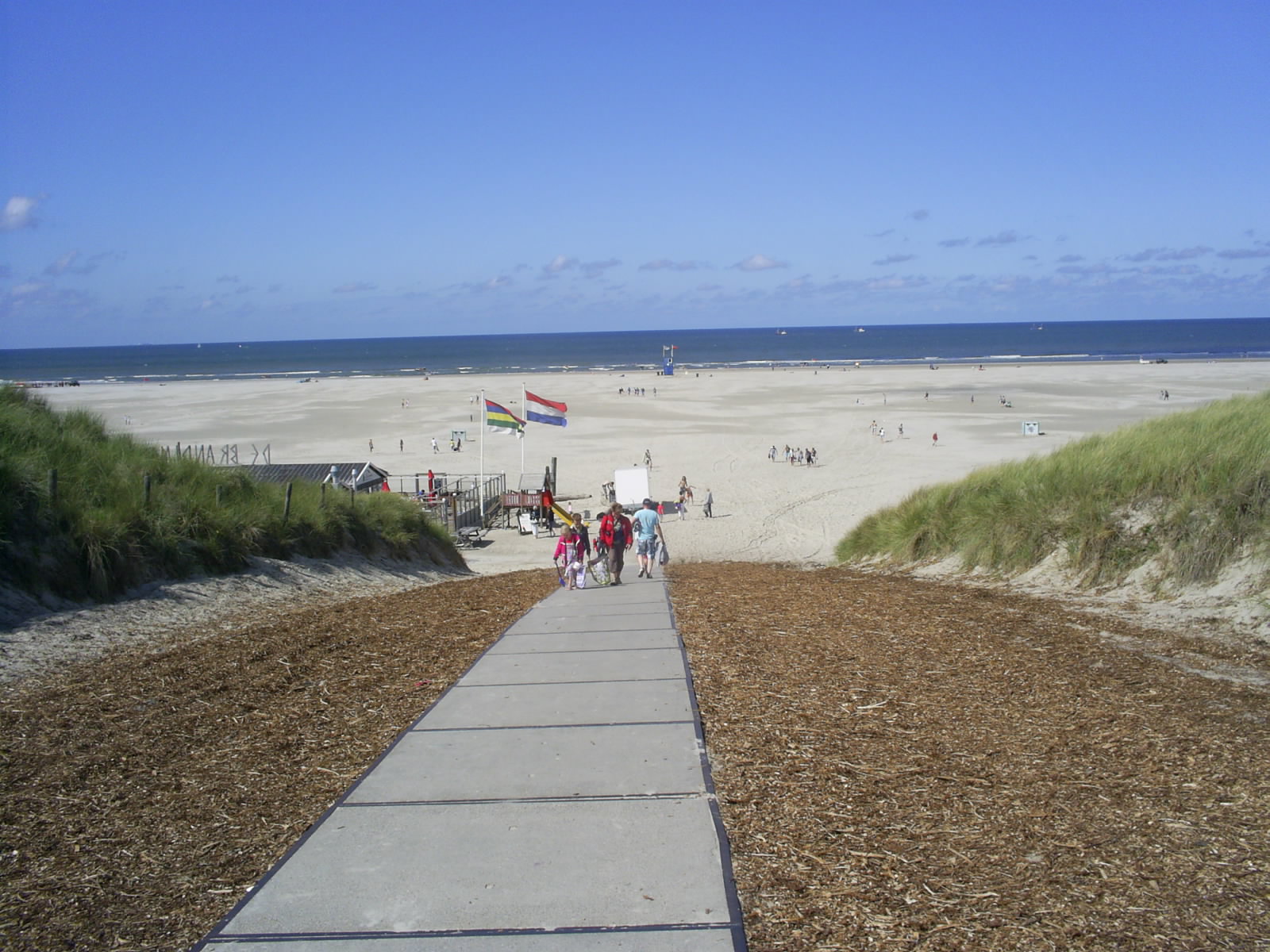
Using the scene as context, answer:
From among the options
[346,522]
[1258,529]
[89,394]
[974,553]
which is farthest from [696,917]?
[89,394]

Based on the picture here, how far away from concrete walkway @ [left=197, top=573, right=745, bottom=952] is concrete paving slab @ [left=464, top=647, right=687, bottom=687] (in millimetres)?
340

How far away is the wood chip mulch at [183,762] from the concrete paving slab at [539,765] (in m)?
0.30

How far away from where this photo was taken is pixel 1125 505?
1159cm

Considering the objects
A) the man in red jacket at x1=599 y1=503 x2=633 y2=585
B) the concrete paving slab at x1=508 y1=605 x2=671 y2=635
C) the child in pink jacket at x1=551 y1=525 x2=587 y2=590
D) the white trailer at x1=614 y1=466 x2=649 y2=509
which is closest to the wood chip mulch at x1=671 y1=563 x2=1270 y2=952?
the concrete paving slab at x1=508 y1=605 x2=671 y2=635

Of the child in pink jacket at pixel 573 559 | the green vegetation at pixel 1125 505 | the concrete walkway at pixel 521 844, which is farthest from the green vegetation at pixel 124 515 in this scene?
the green vegetation at pixel 1125 505

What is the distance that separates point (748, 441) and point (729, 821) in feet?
147

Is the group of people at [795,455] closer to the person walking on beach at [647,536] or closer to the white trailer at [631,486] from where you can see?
the white trailer at [631,486]

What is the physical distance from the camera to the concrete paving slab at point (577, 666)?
6.75m

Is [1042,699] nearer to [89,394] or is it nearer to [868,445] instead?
[868,445]

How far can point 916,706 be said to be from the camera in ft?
19.9

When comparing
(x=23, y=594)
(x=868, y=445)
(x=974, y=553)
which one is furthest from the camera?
(x=868, y=445)

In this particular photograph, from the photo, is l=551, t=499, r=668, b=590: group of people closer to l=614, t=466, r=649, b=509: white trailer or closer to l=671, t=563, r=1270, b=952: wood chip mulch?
l=671, t=563, r=1270, b=952: wood chip mulch

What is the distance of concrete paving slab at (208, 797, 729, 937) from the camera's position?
363cm

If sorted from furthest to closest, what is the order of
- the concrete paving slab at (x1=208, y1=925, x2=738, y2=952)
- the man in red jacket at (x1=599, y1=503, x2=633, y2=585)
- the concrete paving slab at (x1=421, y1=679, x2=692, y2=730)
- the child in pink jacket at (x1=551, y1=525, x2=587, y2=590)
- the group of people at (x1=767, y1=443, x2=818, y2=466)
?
the group of people at (x1=767, y1=443, x2=818, y2=466)
the man in red jacket at (x1=599, y1=503, x2=633, y2=585)
the child in pink jacket at (x1=551, y1=525, x2=587, y2=590)
the concrete paving slab at (x1=421, y1=679, x2=692, y2=730)
the concrete paving slab at (x1=208, y1=925, x2=738, y2=952)
